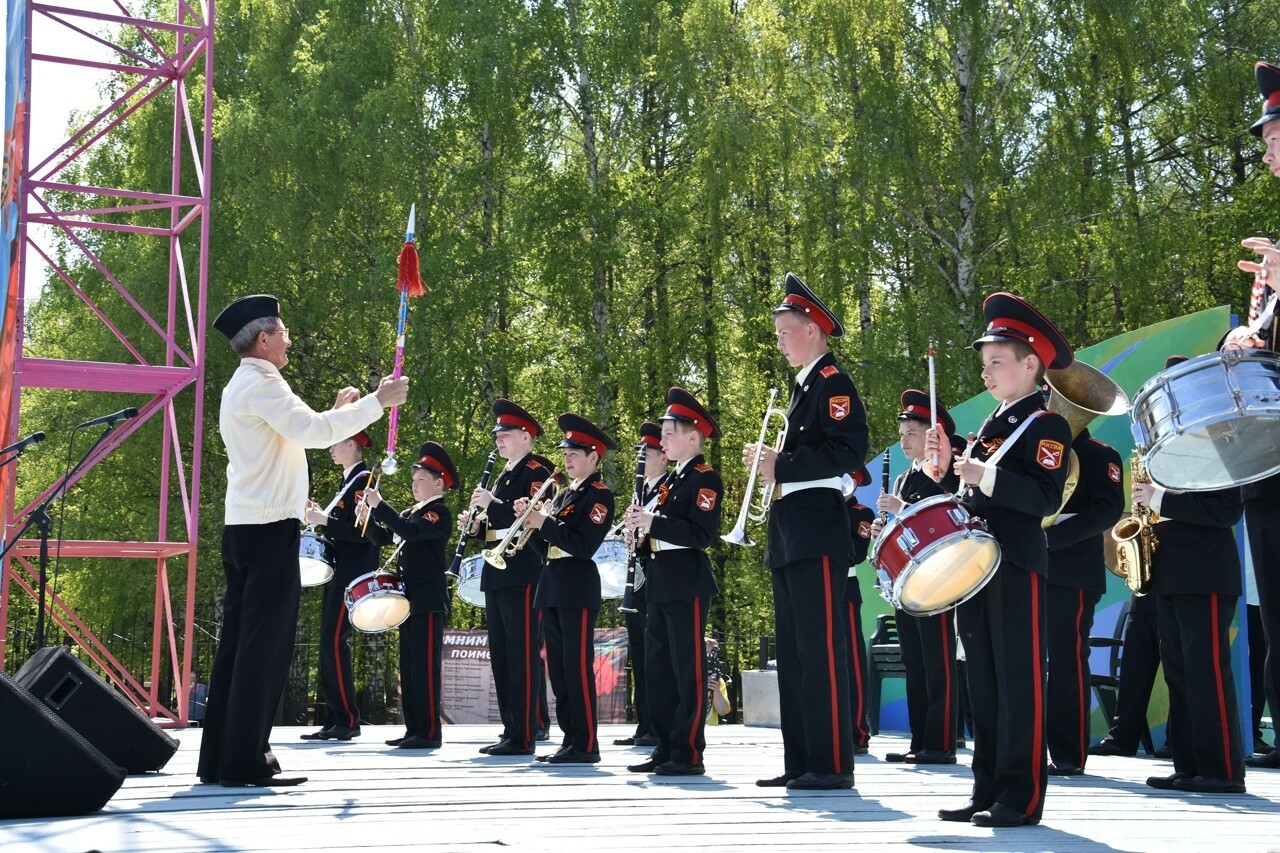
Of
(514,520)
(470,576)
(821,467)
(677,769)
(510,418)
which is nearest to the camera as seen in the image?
(821,467)

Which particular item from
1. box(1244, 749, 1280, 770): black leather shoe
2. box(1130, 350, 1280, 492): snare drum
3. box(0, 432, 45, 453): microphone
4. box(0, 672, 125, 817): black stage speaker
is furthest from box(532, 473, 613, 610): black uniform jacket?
box(1244, 749, 1280, 770): black leather shoe

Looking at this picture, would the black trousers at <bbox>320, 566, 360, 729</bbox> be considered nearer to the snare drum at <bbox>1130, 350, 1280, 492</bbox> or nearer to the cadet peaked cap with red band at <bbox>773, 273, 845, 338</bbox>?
the cadet peaked cap with red band at <bbox>773, 273, 845, 338</bbox>

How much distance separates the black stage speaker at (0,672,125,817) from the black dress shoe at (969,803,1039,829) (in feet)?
11.1

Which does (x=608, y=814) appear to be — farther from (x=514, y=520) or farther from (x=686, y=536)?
(x=514, y=520)

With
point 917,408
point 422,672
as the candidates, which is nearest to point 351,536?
point 422,672

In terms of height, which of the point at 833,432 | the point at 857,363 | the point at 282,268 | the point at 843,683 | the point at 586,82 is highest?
the point at 586,82

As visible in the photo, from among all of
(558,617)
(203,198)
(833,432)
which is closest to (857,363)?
(203,198)

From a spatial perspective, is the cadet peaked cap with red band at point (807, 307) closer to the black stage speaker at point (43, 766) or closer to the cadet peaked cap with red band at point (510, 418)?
the cadet peaked cap with red band at point (510, 418)

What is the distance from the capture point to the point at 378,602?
32.6 ft

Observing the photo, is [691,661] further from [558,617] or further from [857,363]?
[857,363]

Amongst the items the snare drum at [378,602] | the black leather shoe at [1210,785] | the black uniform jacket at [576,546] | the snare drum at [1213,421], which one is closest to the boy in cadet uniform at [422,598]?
the snare drum at [378,602]

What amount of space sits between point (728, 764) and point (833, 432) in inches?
110

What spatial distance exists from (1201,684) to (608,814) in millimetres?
2992

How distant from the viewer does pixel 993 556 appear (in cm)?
545
